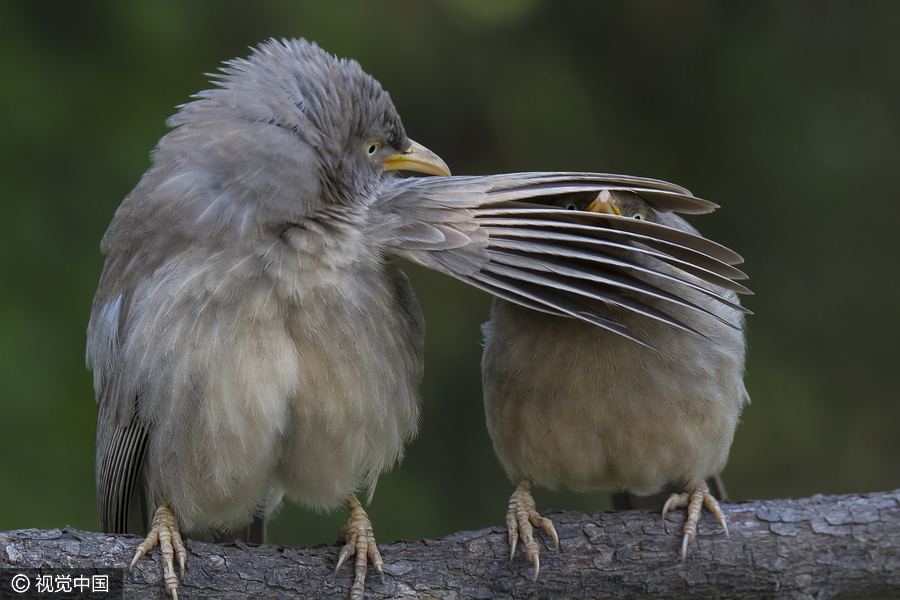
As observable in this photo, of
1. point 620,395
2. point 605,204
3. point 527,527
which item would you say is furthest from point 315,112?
point 527,527

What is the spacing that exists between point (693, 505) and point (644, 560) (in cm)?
29

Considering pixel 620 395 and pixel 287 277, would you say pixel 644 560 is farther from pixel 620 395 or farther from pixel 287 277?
pixel 287 277

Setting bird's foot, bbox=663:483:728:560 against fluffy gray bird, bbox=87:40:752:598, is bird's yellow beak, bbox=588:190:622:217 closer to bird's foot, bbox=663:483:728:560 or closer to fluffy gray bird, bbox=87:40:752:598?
fluffy gray bird, bbox=87:40:752:598

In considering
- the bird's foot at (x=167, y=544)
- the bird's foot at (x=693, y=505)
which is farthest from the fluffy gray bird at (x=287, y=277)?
the bird's foot at (x=693, y=505)

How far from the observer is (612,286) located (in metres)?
2.69

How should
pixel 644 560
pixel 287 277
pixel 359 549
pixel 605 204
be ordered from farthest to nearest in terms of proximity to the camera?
pixel 644 560, pixel 359 549, pixel 605 204, pixel 287 277

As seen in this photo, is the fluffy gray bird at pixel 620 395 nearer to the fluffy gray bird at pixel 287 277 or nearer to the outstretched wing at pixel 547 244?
the outstretched wing at pixel 547 244

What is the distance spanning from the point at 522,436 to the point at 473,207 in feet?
3.16

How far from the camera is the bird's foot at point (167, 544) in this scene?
266cm

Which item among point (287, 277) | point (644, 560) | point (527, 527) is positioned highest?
point (287, 277)

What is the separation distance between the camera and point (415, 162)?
3.11 meters

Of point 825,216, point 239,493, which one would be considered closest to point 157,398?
point 239,493

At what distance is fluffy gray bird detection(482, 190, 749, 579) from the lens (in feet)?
9.81

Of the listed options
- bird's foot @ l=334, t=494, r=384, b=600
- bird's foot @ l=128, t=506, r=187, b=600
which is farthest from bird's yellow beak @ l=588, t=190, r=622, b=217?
bird's foot @ l=128, t=506, r=187, b=600
